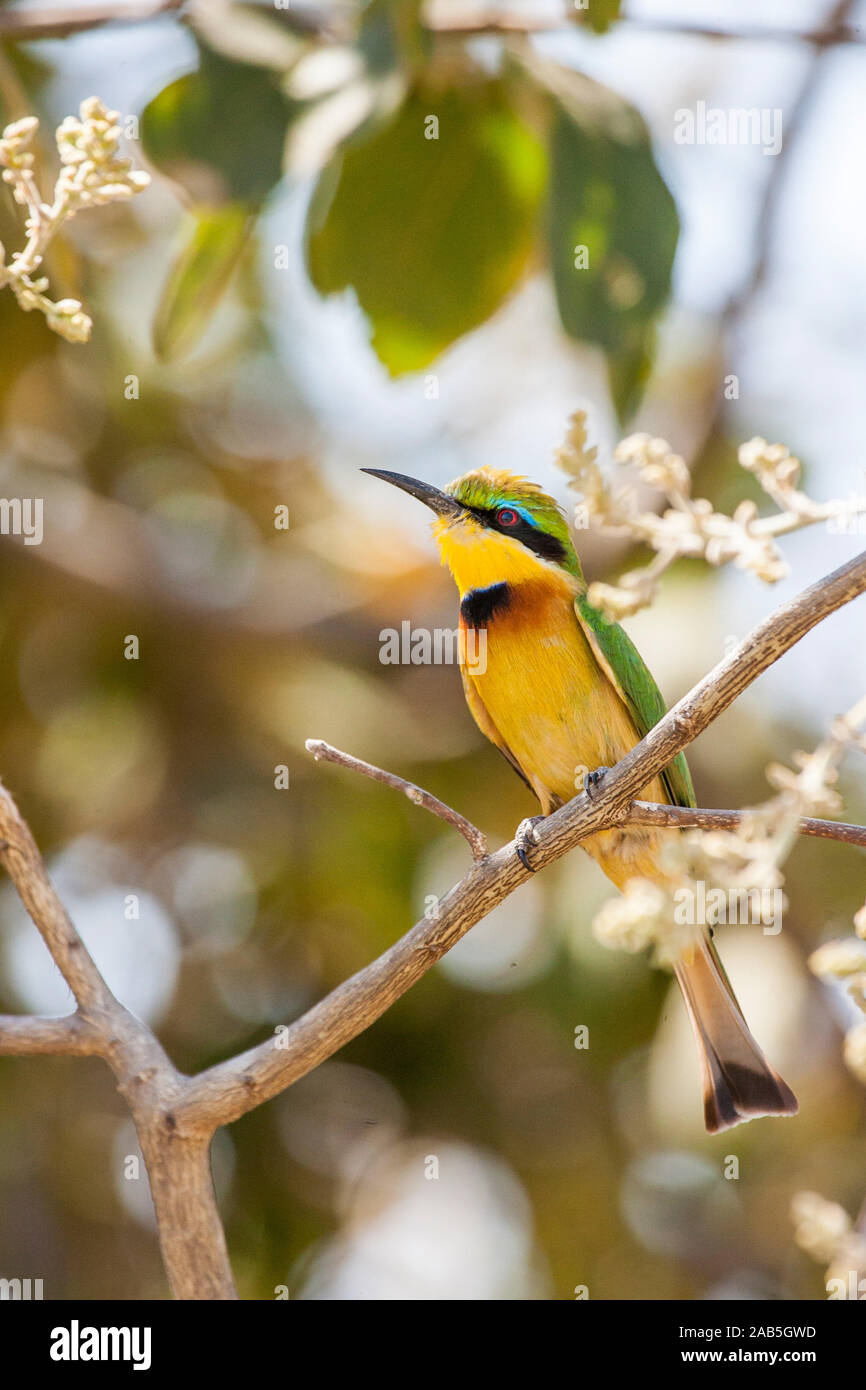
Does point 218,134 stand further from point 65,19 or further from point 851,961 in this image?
point 851,961

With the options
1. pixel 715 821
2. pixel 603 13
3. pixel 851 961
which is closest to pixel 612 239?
pixel 603 13

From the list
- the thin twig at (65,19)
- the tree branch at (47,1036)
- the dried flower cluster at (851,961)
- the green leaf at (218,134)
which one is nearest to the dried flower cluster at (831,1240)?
the dried flower cluster at (851,961)

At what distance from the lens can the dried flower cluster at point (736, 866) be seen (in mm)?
841

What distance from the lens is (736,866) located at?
0.96 m

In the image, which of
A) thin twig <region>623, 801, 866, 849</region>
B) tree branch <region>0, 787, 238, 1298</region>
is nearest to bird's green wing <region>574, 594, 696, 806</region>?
thin twig <region>623, 801, 866, 849</region>

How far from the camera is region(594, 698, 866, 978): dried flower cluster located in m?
0.84

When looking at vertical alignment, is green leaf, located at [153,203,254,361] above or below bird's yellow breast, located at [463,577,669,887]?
above

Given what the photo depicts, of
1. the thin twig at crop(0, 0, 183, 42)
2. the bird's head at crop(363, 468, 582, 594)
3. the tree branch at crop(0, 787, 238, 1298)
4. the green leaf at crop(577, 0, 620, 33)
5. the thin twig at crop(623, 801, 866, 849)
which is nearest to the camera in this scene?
the thin twig at crop(623, 801, 866, 849)

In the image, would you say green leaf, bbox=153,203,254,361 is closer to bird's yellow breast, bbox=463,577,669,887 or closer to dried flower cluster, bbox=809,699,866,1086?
bird's yellow breast, bbox=463,577,669,887

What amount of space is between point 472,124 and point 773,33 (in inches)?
28.4

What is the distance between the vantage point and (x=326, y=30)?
228 centimetres

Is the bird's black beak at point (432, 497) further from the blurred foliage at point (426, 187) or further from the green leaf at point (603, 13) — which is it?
the green leaf at point (603, 13)

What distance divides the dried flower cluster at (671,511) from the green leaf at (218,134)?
3.19 ft

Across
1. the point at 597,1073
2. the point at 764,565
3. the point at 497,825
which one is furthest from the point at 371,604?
the point at 764,565
